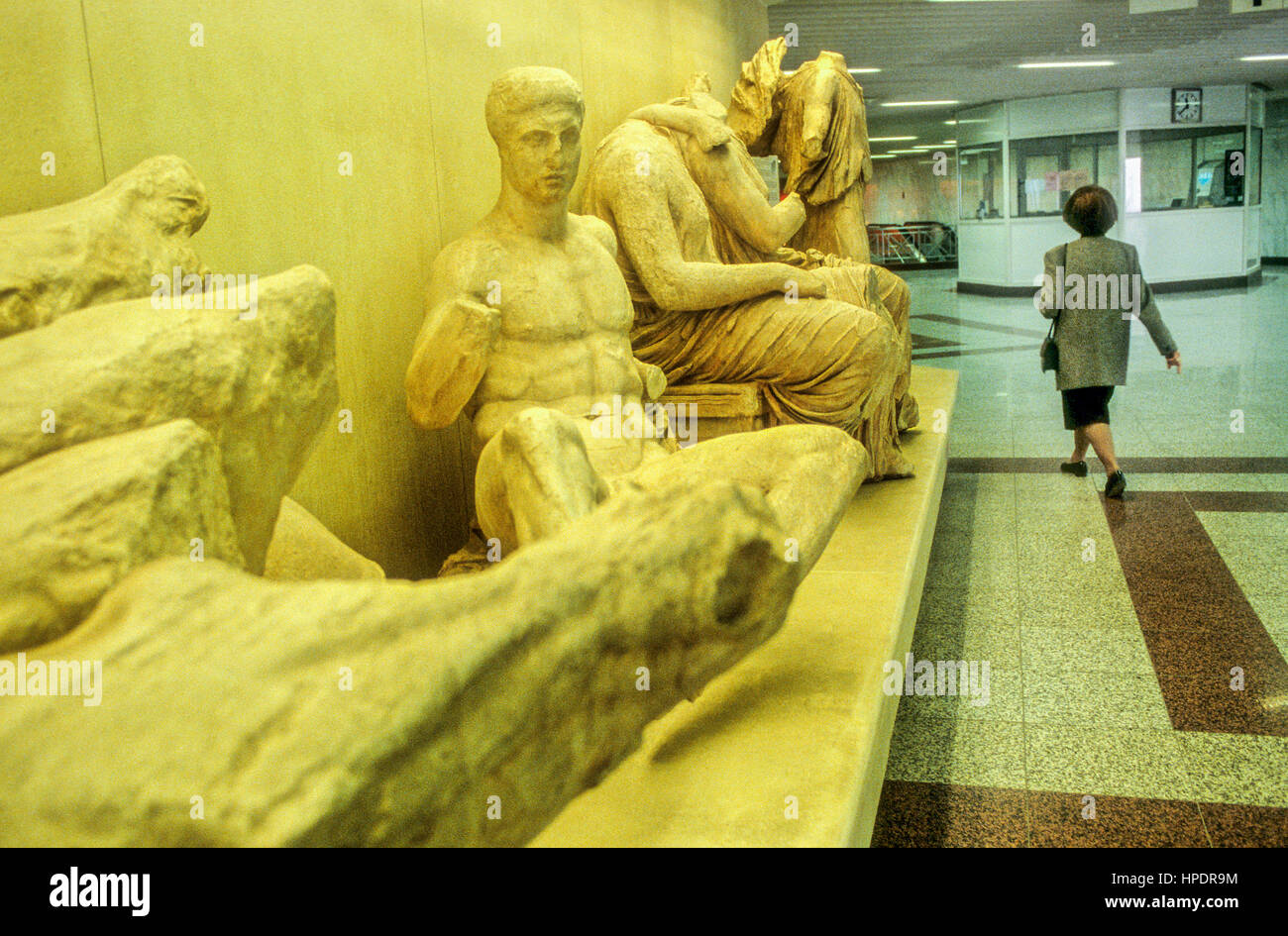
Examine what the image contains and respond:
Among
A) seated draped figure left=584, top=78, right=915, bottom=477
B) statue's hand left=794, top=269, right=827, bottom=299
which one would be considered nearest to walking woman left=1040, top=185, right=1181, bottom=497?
seated draped figure left=584, top=78, right=915, bottom=477

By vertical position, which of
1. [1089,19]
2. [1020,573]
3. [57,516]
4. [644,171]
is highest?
[1089,19]

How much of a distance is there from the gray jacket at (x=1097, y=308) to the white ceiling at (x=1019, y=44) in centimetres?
388

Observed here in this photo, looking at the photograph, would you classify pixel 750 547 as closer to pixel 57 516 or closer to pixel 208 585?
pixel 208 585

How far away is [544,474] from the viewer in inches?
81.4

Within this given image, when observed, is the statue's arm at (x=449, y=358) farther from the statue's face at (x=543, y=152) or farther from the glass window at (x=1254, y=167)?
the glass window at (x=1254, y=167)

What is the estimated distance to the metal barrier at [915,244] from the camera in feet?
79.8

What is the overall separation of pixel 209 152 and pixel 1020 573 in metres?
3.54

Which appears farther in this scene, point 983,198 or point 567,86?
point 983,198

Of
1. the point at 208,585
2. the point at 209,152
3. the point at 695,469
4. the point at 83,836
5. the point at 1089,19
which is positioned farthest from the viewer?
the point at 1089,19

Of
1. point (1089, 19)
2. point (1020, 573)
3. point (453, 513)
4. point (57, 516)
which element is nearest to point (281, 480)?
point (57, 516)

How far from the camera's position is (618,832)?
1.90 meters

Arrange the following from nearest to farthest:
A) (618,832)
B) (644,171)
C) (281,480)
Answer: (281,480) → (618,832) → (644,171)

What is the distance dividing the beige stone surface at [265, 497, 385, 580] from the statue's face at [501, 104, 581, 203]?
3.46 ft

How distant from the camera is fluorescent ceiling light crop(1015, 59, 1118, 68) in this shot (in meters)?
13.0
